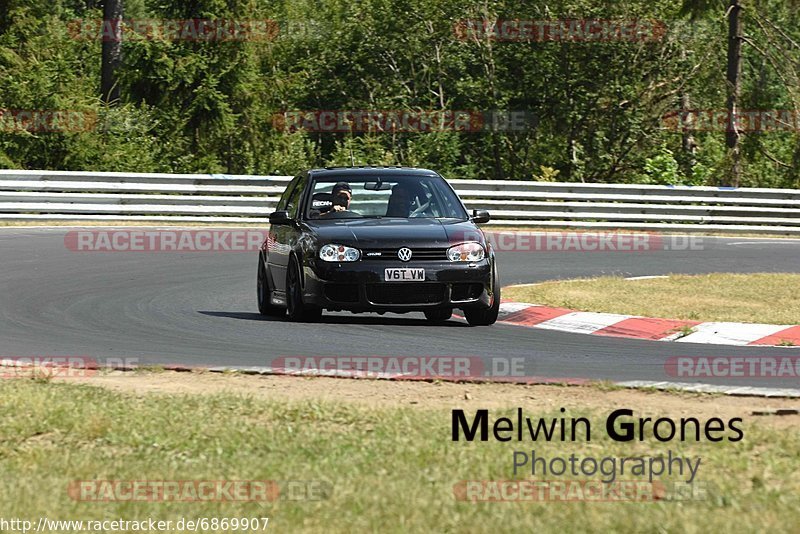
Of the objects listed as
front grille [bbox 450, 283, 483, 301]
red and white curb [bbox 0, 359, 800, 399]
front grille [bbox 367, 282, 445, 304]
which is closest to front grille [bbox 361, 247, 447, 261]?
front grille [bbox 367, 282, 445, 304]

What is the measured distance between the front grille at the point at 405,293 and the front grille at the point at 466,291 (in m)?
0.15

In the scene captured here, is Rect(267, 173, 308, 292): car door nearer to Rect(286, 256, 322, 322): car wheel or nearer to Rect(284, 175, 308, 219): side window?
Rect(284, 175, 308, 219): side window

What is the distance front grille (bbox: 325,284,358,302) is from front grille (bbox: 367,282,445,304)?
0.14 metres

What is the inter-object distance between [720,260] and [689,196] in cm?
653

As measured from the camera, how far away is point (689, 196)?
1081 inches

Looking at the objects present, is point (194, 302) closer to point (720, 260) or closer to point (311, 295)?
point (311, 295)

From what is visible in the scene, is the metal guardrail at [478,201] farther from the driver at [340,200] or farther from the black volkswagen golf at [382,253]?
the driver at [340,200]

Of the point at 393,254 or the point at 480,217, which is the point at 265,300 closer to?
the point at 393,254

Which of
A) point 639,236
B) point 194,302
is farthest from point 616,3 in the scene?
point 194,302

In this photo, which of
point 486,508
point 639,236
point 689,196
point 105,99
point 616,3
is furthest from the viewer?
point 105,99

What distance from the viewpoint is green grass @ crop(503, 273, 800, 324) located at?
1358cm

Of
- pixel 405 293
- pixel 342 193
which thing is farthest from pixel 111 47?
pixel 405 293

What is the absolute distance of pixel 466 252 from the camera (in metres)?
12.3

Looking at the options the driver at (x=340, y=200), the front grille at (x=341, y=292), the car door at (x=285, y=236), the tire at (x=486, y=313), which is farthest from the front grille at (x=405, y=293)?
the driver at (x=340, y=200)
